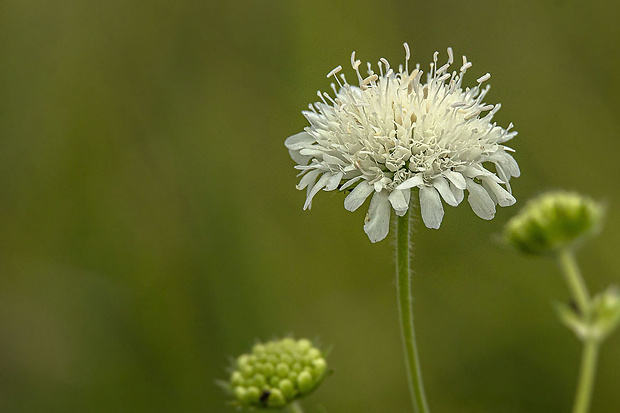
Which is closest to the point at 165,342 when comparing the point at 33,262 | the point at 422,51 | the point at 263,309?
the point at 263,309

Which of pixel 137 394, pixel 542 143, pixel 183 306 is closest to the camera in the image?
pixel 137 394

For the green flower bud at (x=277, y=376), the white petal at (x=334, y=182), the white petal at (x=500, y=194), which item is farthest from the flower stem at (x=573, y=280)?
the green flower bud at (x=277, y=376)

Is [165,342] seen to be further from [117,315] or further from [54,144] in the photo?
[54,144]

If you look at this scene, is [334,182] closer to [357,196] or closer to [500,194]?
[357,196]

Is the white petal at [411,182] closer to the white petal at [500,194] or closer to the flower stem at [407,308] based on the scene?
the flower stem at [407,308]

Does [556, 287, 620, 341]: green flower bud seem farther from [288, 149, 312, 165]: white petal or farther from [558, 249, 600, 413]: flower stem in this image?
[288, 149, 312, 165]: white petal

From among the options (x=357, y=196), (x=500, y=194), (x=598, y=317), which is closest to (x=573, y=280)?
(x=598, y=317)

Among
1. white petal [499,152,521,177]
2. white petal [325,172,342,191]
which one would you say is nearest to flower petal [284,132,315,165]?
white petal [325,172,342,191]
